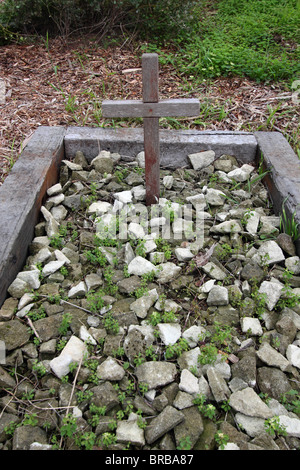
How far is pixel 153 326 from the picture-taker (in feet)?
6.41

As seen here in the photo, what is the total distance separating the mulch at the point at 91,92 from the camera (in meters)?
3.52

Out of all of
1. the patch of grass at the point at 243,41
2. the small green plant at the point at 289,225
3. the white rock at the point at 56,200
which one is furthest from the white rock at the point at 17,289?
the patch of grass at the point at 243,41

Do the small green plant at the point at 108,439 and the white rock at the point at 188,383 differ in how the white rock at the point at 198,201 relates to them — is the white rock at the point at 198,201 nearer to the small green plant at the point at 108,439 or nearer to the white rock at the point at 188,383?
the white rock at the point at 188,383

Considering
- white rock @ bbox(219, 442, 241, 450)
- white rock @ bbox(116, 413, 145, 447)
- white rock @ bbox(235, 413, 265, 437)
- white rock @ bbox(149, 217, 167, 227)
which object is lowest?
white rock @ bbox(235, 413, 265, 437)

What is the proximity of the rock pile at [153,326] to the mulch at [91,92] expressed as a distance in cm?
95

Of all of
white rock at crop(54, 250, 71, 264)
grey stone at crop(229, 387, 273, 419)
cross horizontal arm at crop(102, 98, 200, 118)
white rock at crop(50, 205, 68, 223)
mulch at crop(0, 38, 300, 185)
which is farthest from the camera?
mulch at crop(0, 38, 300, 185)

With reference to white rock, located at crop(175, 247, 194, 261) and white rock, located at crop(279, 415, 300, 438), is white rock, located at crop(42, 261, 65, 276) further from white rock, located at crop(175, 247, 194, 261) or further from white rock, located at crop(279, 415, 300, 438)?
white rock, located at crop(279, 415, 300, 438)

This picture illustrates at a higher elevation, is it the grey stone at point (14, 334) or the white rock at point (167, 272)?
the white rock at point (167, 272)

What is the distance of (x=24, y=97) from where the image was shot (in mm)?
3865

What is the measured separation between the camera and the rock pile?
62.3 inches

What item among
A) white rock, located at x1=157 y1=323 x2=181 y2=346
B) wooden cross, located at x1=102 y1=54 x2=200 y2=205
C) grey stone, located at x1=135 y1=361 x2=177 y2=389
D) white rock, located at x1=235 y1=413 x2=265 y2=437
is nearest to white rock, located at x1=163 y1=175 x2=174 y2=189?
wooden cross, located at x1=102 y1=54 x2=200 y2=205

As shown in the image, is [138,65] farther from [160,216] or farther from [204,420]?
[204,420]

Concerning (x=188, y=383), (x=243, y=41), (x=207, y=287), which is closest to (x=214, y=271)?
(x=207, y=287)

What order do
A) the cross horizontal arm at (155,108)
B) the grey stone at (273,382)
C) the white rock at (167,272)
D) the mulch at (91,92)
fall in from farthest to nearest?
the mulch at (91,92) → the cross horizontal arm at (155,108) → the white rock at (167,272) → the grey stone at (273,382)
